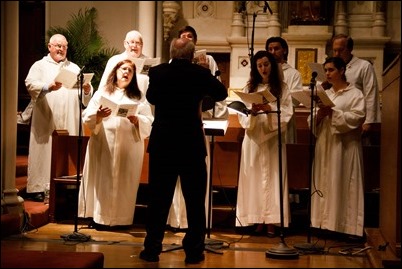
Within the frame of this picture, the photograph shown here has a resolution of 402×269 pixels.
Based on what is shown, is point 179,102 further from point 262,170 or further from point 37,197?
point 37,197

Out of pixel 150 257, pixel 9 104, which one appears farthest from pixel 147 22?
pixel 150 257

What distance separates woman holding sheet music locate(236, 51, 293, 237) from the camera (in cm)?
645

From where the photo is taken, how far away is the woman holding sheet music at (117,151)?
6.66 m

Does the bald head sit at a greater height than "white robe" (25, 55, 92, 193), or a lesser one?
greater

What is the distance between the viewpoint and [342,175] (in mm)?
6375

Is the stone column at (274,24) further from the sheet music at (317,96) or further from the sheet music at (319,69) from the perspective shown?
the sheet music at (317,96)

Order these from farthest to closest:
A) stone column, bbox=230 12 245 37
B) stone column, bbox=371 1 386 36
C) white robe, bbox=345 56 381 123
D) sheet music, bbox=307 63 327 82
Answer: stone column, bbox=230 12 245 37, stone column, bbox=371 1 386 36, white robe, bbox=345 56 381 123, sheet music, bbox=307 63 327 82

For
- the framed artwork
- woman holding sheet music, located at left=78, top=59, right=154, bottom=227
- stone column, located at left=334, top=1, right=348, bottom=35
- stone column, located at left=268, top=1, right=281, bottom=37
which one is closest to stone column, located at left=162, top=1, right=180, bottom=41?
stone column, located at left=268, top=1, right=281, bottom=37

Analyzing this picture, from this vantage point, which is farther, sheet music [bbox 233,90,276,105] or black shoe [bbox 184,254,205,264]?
sheet music [bbox 233,90,276,105]

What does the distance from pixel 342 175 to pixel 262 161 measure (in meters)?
0.78

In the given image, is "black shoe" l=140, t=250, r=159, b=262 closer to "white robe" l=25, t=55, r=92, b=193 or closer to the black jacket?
the black jacket

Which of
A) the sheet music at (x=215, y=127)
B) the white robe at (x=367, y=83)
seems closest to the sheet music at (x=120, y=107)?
the sheet music at (x=215, y=127)

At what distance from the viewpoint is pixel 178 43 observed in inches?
203

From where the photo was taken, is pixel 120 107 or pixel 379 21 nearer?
pixel 120 107
